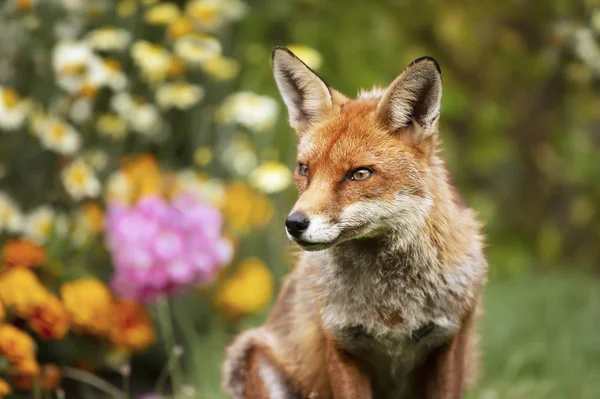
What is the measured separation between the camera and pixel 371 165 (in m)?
3.20

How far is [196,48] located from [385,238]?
3.00m

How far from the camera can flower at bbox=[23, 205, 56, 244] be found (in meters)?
5.67

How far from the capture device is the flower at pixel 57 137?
18.2ft

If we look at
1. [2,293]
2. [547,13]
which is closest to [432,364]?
[2,293]

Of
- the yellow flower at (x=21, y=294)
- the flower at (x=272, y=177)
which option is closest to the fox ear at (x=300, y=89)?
the flower at (x=272, y=177)

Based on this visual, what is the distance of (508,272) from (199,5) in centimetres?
443

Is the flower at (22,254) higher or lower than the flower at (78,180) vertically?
lower

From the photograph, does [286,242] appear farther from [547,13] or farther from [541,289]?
[547,13]

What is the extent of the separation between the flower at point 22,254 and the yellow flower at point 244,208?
184cm

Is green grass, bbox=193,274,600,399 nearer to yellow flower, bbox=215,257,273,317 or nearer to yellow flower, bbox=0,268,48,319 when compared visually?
yellow flower, bbox=215,257,273,317

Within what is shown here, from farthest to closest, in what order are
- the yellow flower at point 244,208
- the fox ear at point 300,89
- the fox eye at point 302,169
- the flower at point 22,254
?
the yellow flower at point 244,208 < the flower at point 22,254 < the fox ear at point 300,89 < the fox eye at point 302,169

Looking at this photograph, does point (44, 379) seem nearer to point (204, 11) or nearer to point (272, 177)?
point (272, 177)

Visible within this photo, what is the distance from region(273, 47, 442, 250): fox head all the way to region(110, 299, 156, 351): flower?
2433 millimetres

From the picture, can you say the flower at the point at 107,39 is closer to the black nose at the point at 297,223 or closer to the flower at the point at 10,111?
the flower at the point at 10,111
